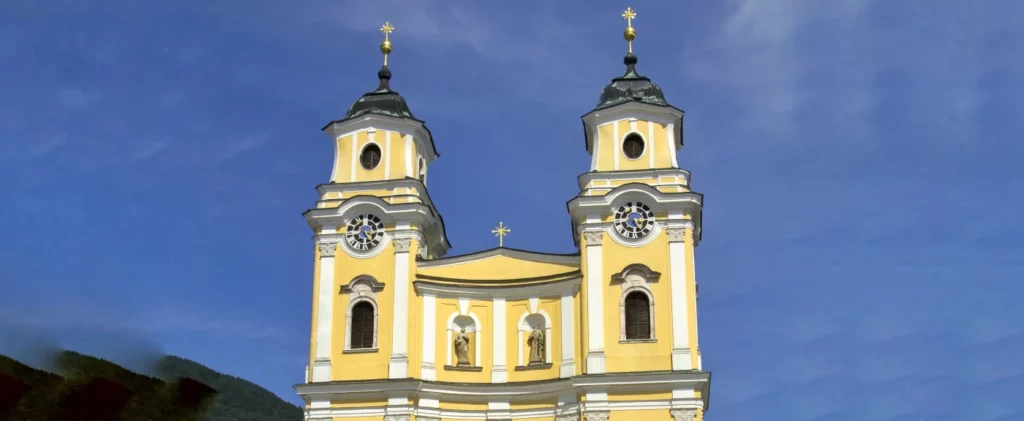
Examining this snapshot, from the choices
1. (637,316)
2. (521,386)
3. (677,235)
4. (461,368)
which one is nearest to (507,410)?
(521,386)

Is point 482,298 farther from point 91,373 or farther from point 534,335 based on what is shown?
point 91,373

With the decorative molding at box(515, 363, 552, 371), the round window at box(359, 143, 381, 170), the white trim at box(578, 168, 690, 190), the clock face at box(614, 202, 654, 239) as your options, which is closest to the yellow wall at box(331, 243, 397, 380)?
the round window at box(359, 143, 381, 170)

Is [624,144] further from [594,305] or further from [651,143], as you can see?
[594,305]

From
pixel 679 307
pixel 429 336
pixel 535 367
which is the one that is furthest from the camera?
pixel 429 336

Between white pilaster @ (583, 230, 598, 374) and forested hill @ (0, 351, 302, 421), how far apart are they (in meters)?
22.2

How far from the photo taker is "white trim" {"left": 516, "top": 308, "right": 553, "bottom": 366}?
116ft

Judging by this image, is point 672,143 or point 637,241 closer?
point 637,241

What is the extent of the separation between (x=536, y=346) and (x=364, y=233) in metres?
6.38

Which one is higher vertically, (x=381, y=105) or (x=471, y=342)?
(x=381, y=105)

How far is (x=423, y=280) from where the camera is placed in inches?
1414

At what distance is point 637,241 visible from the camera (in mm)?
34938

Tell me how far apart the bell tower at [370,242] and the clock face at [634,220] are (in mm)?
6074

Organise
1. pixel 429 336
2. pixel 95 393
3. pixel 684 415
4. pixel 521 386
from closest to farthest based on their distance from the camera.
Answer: pixel 95 393 → pixel 684 415 → pixel 521 386 → pixel 429 336

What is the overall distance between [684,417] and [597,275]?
4.91m
